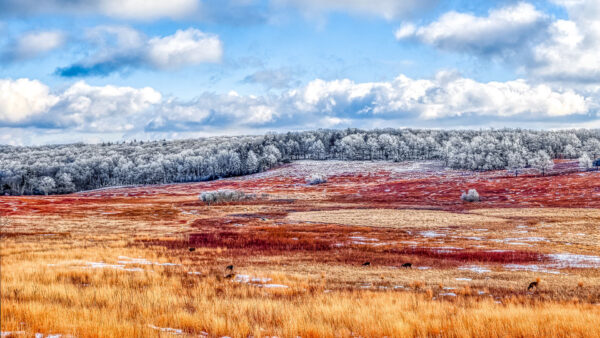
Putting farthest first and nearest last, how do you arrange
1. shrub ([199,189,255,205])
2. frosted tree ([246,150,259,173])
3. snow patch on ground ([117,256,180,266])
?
1. frosted tree ([246,150,259,173])
2. shrub ([199,189,255,205])
3. snow patch on ground ([117,256,180,266])

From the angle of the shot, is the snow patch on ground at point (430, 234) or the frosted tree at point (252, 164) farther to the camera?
the frosted tree at point (252, 164)

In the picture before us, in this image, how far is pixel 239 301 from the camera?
12.1 metres

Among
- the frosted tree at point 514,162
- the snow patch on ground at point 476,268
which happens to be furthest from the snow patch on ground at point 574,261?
the frosted tree at point 514,162

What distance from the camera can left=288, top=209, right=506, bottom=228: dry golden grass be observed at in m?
49.6

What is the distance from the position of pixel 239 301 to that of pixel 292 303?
153 centimetres

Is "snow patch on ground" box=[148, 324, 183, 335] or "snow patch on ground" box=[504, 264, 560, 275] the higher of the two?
"snow patch on ground" box=[148, 324, 183, 335]

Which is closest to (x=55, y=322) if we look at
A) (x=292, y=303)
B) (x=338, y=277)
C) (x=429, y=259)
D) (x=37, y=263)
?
(x=292, y=303)

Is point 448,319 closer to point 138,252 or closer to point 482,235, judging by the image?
point 138,252

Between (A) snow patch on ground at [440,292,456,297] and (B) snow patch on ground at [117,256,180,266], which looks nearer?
(A) snow patch on ground at [440,292,456,297]

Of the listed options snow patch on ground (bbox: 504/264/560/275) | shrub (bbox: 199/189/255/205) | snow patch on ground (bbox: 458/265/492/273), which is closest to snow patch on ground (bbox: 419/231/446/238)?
snow patch on ground (bbox: 504/264/560/275)

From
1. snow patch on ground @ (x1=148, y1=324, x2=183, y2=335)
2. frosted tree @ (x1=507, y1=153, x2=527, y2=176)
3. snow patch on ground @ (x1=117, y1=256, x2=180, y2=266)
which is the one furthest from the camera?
frosted tree @ (x1=507, y1=153, x2=527, y2=176)

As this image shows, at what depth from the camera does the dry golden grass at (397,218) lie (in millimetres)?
49562

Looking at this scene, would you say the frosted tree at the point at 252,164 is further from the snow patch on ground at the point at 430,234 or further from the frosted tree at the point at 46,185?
the snow patch on ground at the point at 430,234

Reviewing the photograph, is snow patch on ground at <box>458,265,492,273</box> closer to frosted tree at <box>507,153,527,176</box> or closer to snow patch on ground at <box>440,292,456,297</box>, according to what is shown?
snow patch on ground at <box>440,292,456,297</box>
